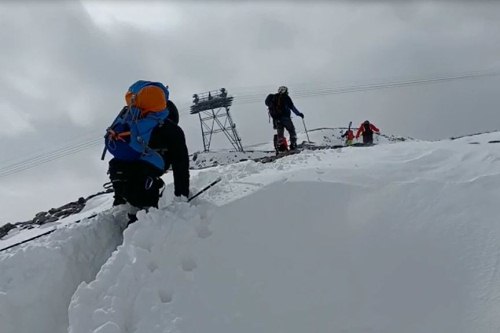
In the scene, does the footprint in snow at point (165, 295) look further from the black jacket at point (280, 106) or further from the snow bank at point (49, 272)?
the black jacket at point (280, 106)

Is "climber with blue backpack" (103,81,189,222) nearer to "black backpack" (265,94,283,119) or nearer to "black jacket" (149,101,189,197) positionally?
"black jacket" (149,101,189,197)

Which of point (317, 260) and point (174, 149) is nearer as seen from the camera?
point (317, 260)

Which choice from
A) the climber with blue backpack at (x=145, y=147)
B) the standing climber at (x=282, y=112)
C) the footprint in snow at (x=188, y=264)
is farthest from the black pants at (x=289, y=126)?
the footprint in snow at (x=188, y=264)

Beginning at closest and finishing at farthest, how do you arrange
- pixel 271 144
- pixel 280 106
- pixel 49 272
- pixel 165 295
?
pixel 165 295
pixel 49 272
pixel 280 106
pixel 271 144

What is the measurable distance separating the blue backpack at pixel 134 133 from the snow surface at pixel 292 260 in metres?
0.81

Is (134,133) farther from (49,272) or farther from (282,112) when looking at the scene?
(282,112)

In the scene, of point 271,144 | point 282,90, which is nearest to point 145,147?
point 282,90

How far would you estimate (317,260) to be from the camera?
197 inches

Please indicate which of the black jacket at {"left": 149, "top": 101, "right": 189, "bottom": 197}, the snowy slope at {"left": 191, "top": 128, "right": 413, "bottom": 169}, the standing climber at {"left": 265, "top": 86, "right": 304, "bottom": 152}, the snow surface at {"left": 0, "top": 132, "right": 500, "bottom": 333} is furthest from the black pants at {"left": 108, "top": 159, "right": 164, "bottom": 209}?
the snowy slope at {"left": 191, "top": 128, "right": 413, "bottom": 169}

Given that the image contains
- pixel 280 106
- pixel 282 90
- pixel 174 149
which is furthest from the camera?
pixel 282 90

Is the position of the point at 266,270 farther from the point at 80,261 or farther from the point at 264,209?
the point at 80,261

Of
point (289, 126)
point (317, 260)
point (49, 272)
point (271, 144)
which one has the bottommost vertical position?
point (271, 144)

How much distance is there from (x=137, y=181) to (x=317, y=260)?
8.27ft

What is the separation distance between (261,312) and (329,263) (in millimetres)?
868
